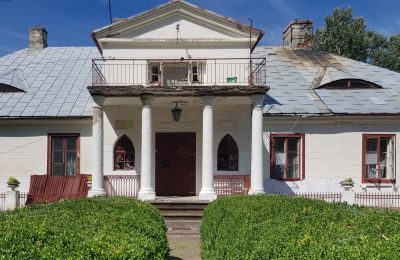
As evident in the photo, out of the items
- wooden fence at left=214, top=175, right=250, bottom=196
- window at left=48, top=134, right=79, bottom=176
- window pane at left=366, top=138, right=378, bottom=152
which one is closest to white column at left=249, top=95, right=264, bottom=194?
wooden fence at left=214, top=175, right=250, bottom=196

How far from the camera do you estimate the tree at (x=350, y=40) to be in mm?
36344

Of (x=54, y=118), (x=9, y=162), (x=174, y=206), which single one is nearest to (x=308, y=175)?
(x=174, y=206)

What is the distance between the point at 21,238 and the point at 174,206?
33.4ft

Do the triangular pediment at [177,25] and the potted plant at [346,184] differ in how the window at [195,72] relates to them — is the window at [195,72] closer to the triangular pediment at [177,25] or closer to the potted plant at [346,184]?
the triangular pediment at [177,25]

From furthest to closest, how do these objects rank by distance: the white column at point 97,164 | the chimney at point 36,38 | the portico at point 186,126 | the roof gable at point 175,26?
the chimney at point 36,38
the portico at point 186,126
the roof gable at point 175,26
the white column at point 97,164

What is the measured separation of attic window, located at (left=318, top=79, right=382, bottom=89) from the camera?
1931cm

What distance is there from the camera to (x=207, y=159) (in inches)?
596

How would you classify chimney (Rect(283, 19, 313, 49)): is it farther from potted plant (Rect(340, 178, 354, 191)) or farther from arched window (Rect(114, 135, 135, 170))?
arched window (Rect(114, 135, 135, 170))

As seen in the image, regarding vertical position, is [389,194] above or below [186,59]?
below

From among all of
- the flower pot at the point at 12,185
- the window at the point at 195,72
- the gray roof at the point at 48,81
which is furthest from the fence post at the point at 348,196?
the flower pot at the point at 12,185

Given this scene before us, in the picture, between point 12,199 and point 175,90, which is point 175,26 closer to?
point 175,90

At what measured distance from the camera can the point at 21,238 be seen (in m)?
→ 4.56

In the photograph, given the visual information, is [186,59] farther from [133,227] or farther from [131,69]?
[133,227]

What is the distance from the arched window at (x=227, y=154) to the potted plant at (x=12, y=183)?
7.56 m
